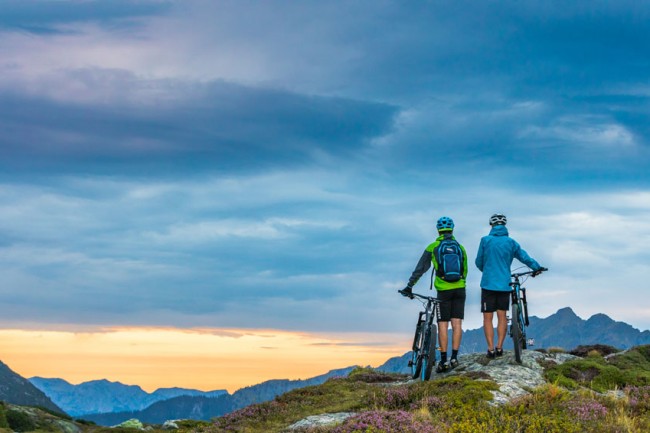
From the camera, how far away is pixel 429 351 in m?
21.5

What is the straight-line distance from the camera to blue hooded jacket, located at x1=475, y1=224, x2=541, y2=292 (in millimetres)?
22750

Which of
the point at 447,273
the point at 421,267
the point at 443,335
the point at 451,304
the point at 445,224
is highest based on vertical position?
the point at 445,224

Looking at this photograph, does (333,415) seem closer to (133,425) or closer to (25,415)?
(133,425)

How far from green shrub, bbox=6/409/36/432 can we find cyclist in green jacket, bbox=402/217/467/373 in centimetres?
4384

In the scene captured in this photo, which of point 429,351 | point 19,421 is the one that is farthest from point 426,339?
point 19,421

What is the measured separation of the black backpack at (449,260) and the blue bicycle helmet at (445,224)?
1.20 ft

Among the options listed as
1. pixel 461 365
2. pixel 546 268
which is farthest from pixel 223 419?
pixel 546 268

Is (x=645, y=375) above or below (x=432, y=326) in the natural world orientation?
below

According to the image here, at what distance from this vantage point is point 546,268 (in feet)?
75.3

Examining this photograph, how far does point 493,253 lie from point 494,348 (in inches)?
144

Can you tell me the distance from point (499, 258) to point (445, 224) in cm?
233

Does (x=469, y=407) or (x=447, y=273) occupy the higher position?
(x=447, y=273)

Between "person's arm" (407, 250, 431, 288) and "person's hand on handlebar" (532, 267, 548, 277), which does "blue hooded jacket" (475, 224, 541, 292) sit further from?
"person's arm" (407, 250, 431, 288)

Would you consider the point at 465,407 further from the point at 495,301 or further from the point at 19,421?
the point at 19,421
